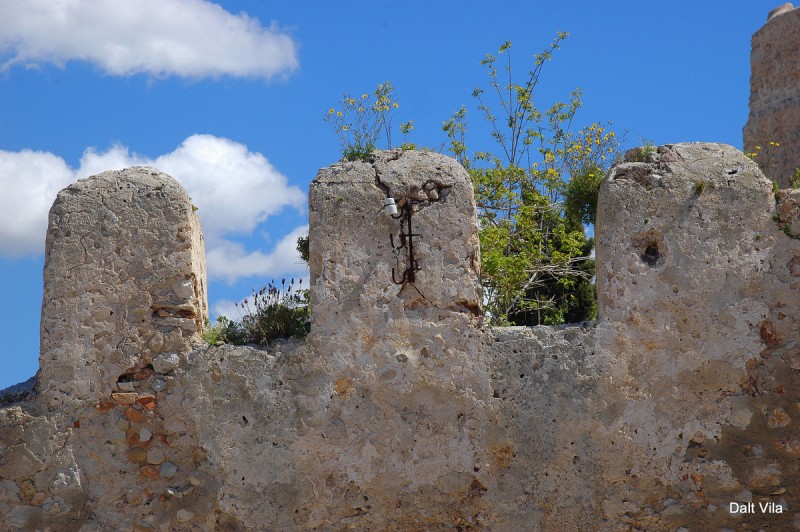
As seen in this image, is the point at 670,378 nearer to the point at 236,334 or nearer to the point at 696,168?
the point at 696,168

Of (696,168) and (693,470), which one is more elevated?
(696,168)

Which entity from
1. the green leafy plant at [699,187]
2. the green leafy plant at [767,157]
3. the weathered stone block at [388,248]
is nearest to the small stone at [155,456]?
the weathered stone block at [388,248]

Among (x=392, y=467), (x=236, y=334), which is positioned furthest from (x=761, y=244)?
(x=236, y=334)

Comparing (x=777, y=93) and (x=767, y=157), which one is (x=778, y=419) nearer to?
(x=767, y=157)

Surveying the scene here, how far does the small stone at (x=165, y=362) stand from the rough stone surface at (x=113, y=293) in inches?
1.7

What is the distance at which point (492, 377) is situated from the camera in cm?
650

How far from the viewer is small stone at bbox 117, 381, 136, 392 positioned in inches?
264

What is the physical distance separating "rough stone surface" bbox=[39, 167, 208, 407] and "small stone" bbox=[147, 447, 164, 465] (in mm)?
497

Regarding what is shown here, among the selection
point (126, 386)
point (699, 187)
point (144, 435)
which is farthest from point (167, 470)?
point (699, 187)

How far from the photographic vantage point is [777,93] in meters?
14.4

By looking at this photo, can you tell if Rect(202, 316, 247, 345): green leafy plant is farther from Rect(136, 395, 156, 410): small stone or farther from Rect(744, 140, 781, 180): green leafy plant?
Rect(744, 140, 781, 180): green leafy plant

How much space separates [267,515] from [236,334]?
129cm

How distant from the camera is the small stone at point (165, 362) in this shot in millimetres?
6695

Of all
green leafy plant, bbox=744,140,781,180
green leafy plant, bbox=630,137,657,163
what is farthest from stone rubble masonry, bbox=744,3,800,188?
green leafy plant, bbox=630,137,657,163
